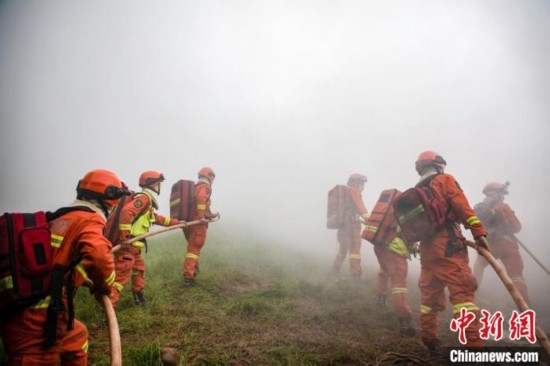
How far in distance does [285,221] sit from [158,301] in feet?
61.1

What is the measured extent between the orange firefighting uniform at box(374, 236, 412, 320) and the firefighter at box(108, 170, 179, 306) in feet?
16.1

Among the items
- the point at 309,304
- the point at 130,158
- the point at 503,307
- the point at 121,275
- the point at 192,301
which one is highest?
the point at 130,158

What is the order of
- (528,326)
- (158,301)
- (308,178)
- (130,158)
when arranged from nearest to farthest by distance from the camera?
(528,326)
(158,301)
(308,178)
(130,158)

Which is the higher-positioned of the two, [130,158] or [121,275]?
[130,158]

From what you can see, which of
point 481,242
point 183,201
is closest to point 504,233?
point 481,242

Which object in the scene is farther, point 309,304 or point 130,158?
point 130,158

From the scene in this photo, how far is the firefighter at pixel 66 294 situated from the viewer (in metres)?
2.39

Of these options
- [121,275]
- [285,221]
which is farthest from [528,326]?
[285,221]

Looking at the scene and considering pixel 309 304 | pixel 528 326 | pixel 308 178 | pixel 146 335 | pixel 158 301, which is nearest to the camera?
pixel 528 326

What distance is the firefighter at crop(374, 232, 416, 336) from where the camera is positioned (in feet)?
17.8

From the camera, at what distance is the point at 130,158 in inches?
4592

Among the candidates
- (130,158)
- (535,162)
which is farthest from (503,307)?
(130,158)

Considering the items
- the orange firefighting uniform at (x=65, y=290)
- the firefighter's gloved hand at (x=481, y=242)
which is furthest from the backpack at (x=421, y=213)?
the orange firefighting uniform at (x=65, y=290)

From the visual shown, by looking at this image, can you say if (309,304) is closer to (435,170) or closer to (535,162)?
(435,170)
